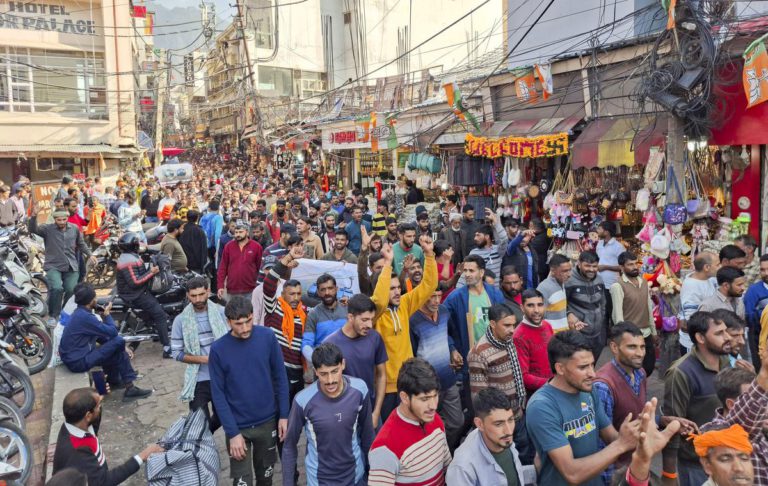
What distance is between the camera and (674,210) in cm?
823

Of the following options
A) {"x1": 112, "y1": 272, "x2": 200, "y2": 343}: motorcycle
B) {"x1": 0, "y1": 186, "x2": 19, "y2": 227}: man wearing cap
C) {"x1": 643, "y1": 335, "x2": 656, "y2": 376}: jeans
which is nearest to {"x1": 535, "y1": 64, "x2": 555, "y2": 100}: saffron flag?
{"x1": 643, "y1": 335, "x2": 656, "y2": 376}: jeans

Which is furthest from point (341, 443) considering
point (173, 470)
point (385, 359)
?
point (173, 470)

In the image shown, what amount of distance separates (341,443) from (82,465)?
174 cm

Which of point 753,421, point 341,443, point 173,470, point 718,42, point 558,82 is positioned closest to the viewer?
point 753,421

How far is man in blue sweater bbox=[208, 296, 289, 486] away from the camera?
4219 mm

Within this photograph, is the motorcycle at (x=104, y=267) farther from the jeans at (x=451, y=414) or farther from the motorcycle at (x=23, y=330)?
the jeans at (x=451, y=414)

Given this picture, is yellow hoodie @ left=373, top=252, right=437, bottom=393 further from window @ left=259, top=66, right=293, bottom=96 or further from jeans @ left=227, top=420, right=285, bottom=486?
A: window @ left=259, top=66, right=293, bottom=96

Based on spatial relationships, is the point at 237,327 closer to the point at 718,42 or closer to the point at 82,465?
the point at 82,465

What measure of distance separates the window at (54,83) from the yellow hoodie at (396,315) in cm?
2162

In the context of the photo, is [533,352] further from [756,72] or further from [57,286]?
Answer: [57,286]

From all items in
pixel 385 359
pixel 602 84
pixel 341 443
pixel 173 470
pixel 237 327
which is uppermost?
pixel 602 84

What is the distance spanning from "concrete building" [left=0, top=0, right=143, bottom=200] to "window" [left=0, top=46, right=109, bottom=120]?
1.3 inches

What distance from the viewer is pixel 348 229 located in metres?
10.2

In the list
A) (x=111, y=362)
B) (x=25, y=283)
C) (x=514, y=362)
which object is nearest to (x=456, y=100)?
(x=111, y=362)
